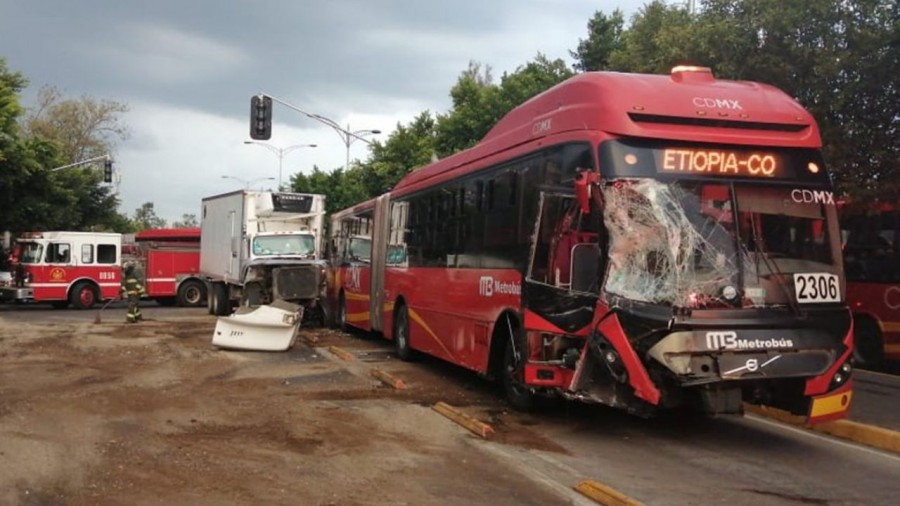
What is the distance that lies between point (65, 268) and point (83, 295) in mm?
1180

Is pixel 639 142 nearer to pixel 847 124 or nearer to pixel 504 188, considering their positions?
pixel 504 188

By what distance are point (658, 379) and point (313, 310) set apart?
49.3 feet

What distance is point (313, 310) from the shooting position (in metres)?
21.4

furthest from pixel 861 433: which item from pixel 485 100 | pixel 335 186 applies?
pixel 335 186

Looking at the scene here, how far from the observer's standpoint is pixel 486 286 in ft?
33.7

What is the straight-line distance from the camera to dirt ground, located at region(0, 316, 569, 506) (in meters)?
6.20

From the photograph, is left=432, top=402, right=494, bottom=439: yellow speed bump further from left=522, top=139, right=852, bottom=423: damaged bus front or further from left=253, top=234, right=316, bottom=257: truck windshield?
left=253, top=234, right=316, bottom=257: truck windshield

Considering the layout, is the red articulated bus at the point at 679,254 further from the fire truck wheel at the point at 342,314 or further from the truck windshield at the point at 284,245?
the truck windshield at the point at 284,245

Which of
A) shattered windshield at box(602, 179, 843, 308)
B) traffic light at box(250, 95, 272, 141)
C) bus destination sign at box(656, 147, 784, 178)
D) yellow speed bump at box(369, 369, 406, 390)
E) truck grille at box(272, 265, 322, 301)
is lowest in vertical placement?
yellow speed bump at box(369, 369, 406, 390)

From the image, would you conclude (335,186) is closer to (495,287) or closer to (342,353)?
(342,353)

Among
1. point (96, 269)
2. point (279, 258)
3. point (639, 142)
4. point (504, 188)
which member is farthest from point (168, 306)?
point (639, 142)

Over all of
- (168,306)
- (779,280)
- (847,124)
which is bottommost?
(168,306)

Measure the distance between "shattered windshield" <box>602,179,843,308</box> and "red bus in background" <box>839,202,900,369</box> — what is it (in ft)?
22.5

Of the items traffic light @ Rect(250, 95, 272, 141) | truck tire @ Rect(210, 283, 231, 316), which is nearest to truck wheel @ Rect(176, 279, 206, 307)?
truck tire @ Rect(210, 283, 231, 316)
